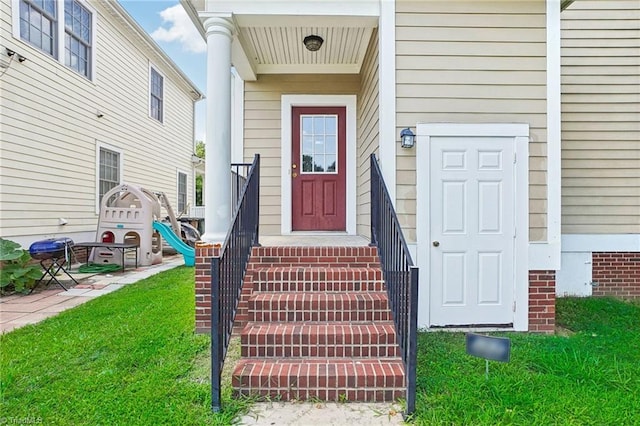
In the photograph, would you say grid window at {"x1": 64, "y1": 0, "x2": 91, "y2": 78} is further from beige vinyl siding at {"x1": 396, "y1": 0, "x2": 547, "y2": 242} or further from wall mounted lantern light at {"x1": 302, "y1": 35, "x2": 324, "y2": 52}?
beige vinyl siding at {"x1": 396, "y1": 0, "x2": 547, "y2": 242}

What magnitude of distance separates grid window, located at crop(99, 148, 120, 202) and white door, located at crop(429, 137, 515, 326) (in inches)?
294

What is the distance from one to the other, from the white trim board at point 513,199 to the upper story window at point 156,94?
9.04m

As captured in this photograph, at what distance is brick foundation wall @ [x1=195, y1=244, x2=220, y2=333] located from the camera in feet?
10.8

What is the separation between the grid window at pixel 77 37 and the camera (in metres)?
6.84

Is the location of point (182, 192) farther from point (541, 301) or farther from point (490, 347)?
point (490, 347)

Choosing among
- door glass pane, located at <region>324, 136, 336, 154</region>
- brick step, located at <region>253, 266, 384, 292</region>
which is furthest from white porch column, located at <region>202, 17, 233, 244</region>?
door glass pane, located at <region>324, 136, 336, 154</region>

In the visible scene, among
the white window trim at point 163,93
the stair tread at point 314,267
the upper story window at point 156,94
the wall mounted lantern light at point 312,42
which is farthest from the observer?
the upper story window at point 156,94

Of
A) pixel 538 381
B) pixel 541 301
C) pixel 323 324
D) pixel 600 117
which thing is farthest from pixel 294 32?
pixel 600 117

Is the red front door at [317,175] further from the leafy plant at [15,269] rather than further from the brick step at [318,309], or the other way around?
the leafy plant at [15,269]

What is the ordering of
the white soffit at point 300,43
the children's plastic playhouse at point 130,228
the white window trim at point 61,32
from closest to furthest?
the white soffit at point 300,43, the white window trim at point 61,32, the children's plastic playhouse at point 130,228

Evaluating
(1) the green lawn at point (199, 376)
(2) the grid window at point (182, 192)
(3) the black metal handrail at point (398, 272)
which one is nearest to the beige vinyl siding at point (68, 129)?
(2) the grid window at point (182, 192)

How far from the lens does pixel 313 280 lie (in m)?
3.10

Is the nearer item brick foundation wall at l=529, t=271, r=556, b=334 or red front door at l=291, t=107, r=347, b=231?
brick foundation wall at l=529, t=271, r=556, b=334

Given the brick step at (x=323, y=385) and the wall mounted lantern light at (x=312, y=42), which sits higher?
the wall mounted lantern light at (x=312, y=42)
